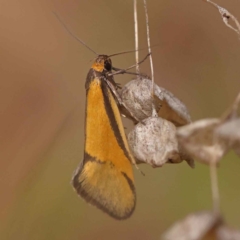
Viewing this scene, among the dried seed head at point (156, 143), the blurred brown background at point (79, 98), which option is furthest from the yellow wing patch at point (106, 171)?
the blurred brown background at point (79, 98)

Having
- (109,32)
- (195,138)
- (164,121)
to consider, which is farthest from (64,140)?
(195,138)

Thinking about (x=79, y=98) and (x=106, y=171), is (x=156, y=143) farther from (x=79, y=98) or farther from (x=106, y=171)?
(x=79, y=98)

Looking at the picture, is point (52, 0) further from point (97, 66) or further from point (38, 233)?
point (97, 66)

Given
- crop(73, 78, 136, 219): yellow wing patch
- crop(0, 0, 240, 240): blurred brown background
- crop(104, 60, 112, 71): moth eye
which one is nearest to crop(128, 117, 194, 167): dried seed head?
crop(73, 78, 136, 219): yellow wing patch

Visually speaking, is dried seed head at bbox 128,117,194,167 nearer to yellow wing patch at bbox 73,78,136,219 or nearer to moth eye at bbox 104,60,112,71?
yellow wing patch at bbox 73,78,136,219

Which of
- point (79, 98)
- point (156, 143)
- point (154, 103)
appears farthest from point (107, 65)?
point (79, 98)

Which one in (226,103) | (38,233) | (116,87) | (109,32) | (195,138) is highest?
(109,32)

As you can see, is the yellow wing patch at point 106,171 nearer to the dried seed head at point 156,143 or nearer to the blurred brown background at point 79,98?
the dried seed head at point 156,143
